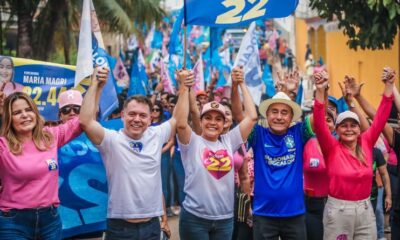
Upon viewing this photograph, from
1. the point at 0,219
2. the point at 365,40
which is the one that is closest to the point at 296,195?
the point at 0,219

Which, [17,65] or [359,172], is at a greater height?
[17,65]

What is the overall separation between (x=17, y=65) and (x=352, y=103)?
12.4 feet

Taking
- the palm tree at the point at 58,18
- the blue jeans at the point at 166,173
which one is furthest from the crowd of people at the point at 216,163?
the palm tree at the point at 58,18

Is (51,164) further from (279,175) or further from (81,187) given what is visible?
(81,187)

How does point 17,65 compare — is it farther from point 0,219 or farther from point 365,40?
point 365,40

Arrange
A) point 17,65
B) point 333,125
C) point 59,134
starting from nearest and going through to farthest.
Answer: point 59,134, point 333,125, point 17,65

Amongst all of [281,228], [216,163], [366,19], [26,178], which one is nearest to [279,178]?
[281,228]

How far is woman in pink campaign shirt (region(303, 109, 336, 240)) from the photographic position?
662cm

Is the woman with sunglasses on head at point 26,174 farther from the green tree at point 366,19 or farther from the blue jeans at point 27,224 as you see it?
the green tree at point 366,19

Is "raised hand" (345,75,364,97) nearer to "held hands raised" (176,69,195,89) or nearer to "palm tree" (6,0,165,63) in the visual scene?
"held hands raised" (176,69,195,89)

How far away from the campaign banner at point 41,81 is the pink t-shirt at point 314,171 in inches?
110

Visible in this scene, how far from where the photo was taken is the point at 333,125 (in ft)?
22.7

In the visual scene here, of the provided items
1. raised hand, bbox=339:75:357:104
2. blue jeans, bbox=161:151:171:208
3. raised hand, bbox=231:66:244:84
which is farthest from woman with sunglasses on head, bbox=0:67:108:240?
blue jeans, bbox=161:151:171:208

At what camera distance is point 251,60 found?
1265 centimetres
